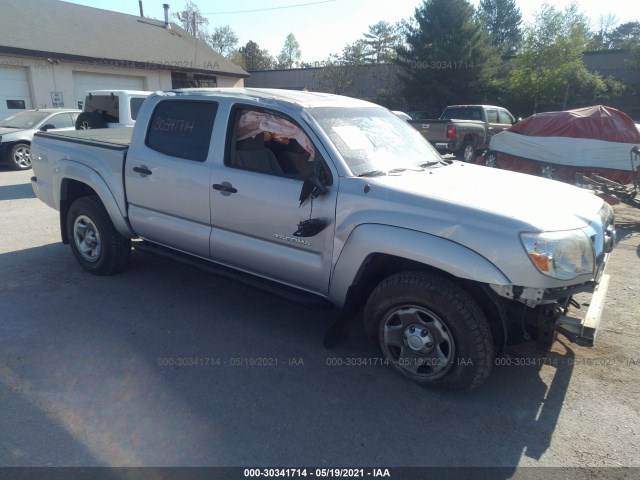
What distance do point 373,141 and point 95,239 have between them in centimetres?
326

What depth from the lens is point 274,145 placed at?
3914 mm

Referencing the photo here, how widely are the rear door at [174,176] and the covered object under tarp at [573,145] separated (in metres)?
7.70

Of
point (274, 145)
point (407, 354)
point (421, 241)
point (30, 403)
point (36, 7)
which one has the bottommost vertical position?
point (30, 403)

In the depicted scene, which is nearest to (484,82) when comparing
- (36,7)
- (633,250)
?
(36,7)

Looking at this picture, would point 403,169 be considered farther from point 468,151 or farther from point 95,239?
point 468,151

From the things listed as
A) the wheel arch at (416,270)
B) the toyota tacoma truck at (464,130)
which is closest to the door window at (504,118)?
the toyota tacoma truck at (464,130)

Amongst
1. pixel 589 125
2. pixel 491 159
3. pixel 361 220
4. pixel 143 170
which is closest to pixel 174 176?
pixel 143 170

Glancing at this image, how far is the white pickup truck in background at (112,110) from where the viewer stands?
10.7 m

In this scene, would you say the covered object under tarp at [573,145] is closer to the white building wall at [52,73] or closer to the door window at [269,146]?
the door window at [269,146]

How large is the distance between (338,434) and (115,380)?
1630 millimetres

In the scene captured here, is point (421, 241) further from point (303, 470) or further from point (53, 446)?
point (53, 446)

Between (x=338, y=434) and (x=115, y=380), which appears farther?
(x=115, y=380)

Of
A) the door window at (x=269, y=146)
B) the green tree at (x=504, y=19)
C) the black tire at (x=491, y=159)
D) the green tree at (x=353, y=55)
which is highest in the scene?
the green tree at (x=504, y=19)

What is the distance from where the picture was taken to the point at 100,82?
21281 mm
